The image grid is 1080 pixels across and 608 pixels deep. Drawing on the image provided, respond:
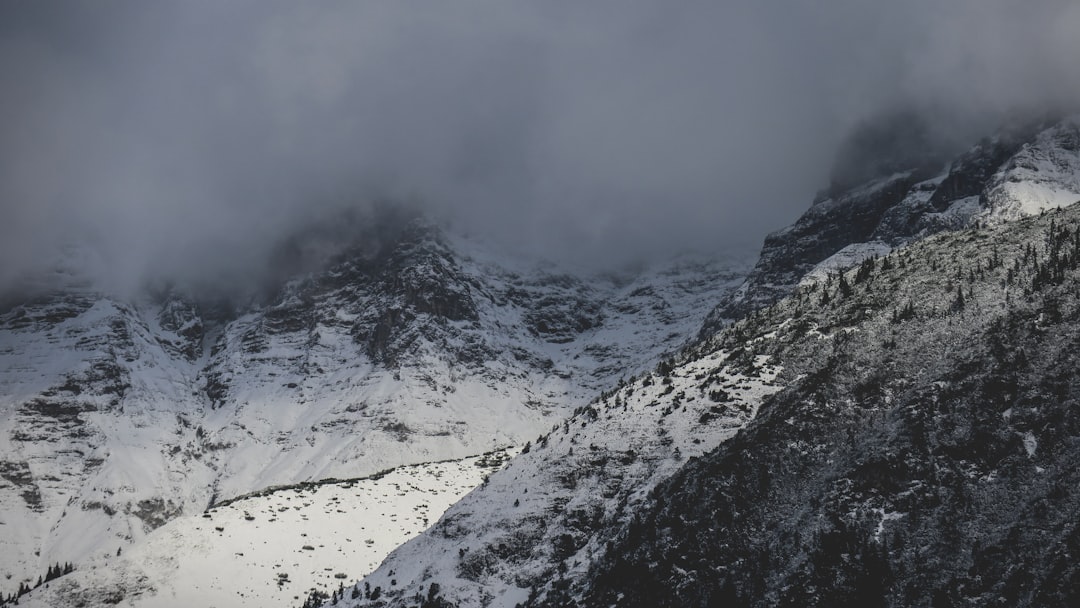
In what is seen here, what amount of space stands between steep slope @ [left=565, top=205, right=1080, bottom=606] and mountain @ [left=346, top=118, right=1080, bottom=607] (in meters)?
0.07

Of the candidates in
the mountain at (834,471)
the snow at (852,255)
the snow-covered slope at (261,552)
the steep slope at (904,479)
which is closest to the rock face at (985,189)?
the snow at (852,255)

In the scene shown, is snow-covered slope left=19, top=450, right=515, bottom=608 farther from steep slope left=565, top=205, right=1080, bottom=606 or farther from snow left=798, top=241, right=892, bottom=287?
snow left=798, top=241, right=892, bottom=287

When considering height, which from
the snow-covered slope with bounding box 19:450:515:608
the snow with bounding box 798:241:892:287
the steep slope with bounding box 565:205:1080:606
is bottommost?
the steep slope with bounding box 565:205:1080:606

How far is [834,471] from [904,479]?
2.56 m

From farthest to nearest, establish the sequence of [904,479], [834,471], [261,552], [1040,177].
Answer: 1. [1040,177]
2. [261,552]
3. [834,471]
4. [904,479]

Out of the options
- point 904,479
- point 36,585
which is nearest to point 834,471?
point 904,479

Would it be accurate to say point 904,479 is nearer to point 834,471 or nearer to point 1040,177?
point 834,471

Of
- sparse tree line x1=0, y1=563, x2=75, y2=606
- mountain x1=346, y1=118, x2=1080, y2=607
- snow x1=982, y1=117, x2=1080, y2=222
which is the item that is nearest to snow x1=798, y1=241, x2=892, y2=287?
snow x1=982, y1=117, x2=1080, y2=222

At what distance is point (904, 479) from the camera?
97.9 feet

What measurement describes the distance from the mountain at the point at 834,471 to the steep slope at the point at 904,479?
7 centimetres

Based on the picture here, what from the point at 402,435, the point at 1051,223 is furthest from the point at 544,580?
the point at 402,435

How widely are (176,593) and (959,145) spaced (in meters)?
189

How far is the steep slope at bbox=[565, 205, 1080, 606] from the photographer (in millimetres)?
26672

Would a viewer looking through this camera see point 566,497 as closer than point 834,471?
No
